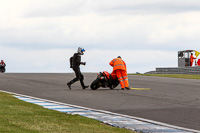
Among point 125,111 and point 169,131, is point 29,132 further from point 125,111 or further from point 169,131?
point 125,111

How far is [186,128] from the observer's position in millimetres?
9328

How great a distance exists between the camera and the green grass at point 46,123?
327 inches

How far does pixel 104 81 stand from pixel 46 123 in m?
11.0

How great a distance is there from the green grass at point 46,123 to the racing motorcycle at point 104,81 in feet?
28.7

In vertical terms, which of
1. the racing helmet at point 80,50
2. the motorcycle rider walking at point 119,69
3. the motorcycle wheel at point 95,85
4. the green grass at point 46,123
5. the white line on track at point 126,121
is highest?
the racing helmet at point 80,50

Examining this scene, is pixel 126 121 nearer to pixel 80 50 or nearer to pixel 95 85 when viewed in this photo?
pixel 80 50

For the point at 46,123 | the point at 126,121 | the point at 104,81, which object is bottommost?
the point at 126,121

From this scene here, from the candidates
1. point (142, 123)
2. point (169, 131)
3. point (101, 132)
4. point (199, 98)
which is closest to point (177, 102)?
point (199, 98)

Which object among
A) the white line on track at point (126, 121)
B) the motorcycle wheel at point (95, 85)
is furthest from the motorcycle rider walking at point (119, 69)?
the white line on track at point (126, 121)

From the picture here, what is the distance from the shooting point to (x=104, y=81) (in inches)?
794

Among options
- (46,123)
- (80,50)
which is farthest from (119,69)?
(46,123)

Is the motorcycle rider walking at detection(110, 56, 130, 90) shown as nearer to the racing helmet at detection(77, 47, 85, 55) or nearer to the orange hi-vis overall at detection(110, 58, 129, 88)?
the orange hi-vis overall at detection(110, 58, 129, 88)

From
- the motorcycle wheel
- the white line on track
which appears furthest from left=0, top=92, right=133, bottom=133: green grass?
the motorcycle wheel

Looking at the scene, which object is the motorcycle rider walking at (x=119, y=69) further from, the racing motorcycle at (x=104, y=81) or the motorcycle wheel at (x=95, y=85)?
the motorcycle wheel at (x=95, y=85)
